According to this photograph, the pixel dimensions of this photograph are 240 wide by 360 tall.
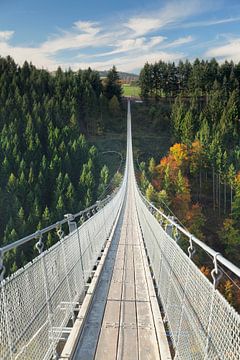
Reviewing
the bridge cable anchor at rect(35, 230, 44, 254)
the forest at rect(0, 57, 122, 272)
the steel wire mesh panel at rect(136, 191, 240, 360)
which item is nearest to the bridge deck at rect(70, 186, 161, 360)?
the steel wire mesh panel at rect(136, 191, 240, 360)

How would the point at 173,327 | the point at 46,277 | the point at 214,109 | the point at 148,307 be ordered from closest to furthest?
the point at 46,277
the point at 173,327
the point at 148,307
the point at 214,109

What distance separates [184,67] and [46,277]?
82914 mm

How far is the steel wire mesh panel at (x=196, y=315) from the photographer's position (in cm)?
191

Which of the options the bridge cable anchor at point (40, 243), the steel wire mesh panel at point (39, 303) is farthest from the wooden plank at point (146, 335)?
the bridge cable anchor at point (40, 243)

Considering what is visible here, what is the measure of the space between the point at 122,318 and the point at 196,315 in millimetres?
1871

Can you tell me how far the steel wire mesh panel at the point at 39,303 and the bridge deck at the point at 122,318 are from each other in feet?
1.03

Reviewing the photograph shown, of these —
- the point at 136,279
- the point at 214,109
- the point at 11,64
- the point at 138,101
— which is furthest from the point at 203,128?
the point at 136,279

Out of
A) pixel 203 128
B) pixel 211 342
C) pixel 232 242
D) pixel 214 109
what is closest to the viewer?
pixel 211 342

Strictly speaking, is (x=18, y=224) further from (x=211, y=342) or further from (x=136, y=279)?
(x=211, y=342)

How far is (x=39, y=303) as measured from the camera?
284 centimetres

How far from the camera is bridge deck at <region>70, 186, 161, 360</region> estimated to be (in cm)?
346

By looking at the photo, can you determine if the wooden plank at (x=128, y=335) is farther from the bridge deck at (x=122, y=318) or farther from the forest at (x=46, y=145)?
the forest at (x=46, y=145)

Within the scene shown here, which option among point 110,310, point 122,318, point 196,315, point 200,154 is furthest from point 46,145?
point 196,315

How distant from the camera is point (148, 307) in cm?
474
